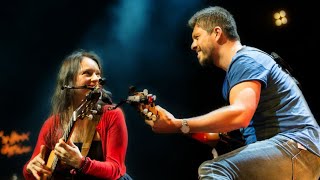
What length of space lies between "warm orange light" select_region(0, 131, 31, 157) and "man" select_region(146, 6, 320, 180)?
6610mm

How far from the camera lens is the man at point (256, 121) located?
221cm

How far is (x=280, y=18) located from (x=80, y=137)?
5241 mm

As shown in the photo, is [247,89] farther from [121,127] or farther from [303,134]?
[121,127]

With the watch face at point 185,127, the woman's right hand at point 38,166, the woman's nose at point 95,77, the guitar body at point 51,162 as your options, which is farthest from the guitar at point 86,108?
the watch face at point 185,127

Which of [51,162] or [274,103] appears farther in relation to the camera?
[51,162]

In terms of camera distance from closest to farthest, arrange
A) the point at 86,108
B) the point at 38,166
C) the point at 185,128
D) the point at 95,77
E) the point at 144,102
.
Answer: the point at 144,102 → the point at 185,128 → the point at 86,108 → the point at 38,166 → the point at 95,77

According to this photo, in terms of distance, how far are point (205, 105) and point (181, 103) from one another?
53cm

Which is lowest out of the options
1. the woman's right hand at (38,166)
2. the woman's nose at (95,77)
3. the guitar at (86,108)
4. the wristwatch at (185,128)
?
the woman's right hand at (38,166)

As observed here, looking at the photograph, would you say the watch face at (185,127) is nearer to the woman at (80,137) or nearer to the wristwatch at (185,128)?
the wristwatch at (185,128)

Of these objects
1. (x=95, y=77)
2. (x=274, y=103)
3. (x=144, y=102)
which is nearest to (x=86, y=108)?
(x=95, y=77)

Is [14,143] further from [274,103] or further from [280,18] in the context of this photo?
[274,103]

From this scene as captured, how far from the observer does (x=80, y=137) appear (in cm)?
351

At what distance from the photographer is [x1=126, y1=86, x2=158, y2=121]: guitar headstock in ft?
6.81

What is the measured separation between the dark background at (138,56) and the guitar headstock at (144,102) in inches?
224
